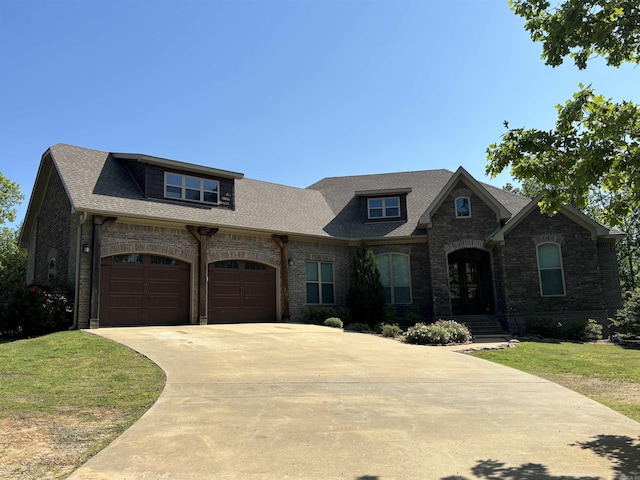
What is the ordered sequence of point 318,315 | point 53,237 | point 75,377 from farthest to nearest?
point 318,315 → point 53,237 → point 75,377

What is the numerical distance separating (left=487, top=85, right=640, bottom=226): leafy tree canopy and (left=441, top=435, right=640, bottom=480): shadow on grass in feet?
9.82

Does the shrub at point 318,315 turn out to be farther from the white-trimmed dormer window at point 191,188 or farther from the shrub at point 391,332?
the white-trimmed dormer window at point 191,188

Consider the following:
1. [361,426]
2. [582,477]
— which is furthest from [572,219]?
[582,477]

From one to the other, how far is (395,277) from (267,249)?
20.3 feet

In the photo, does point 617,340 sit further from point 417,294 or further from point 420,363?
point 420,363

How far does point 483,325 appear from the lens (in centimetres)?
1927

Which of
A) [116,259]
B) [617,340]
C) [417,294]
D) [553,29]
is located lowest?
[617,340]

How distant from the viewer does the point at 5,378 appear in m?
8.41

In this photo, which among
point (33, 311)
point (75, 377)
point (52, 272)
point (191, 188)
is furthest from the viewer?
point (191, 188)

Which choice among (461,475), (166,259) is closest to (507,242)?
(166,259)

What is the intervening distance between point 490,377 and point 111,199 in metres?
13.4

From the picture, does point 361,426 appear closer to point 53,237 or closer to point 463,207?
point 463,207

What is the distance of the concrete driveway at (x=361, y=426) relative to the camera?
4.43m

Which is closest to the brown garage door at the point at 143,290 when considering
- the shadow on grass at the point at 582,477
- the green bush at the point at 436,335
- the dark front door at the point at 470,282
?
the green bush at the point at 436,335
